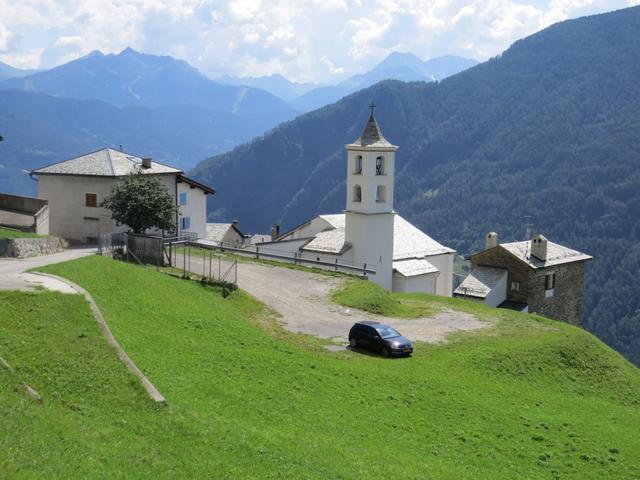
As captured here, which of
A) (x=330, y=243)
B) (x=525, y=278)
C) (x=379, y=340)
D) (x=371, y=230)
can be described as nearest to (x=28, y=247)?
(x=379, y=340)

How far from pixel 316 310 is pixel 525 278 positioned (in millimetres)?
26469

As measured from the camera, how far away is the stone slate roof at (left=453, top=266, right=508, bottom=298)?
2248 inches

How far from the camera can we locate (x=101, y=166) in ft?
162

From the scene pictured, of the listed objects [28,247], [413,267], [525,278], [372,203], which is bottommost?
[525,278]

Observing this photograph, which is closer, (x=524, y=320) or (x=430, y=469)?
(x=430, y=469)

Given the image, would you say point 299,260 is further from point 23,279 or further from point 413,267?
point 23,279

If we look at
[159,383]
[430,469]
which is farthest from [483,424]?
[159,383]

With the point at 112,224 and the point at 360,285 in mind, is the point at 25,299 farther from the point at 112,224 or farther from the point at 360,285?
the point at 112,224

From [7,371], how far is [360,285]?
26010mm

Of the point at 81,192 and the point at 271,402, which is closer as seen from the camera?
the point at 271,402

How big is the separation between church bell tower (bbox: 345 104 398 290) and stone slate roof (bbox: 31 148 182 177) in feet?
45.3

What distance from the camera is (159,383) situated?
18.9 meters

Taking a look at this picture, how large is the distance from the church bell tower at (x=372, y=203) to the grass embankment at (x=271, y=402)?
19.8 metres

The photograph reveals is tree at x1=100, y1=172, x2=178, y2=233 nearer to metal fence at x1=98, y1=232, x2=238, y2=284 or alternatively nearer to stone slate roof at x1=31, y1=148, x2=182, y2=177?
metal fence at x1=98, y1=232, x2=238, y2=284
